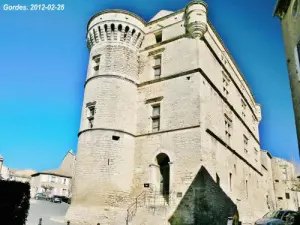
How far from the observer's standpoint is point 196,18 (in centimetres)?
1867

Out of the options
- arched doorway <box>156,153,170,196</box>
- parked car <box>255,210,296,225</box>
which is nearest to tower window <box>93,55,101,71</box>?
arched doorway <box>156,153,170,196</box>

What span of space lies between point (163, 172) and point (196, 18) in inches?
407

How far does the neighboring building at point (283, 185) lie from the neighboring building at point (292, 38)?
3295cm

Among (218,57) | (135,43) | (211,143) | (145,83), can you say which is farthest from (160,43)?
(211,143)

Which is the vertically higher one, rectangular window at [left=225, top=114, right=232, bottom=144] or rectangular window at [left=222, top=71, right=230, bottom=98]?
rectangular window at [left=222, top=71, right=230, bottom=98]

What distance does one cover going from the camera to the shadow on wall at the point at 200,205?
1494 cm

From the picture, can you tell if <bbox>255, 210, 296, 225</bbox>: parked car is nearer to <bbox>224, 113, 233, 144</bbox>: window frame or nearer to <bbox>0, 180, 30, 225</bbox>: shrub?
<bbox>224, 113, 233, 144</bbox>: window frame

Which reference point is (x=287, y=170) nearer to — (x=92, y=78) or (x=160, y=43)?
(x=160, y=43)

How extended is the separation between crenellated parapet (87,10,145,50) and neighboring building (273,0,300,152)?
10407mm

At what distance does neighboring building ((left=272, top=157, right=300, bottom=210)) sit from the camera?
40.6m

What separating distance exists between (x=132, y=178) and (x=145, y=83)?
6.72 meters

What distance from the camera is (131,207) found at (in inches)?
669

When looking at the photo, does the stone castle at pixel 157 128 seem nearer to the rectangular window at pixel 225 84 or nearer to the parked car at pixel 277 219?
the rectangular window at pixel 225 84

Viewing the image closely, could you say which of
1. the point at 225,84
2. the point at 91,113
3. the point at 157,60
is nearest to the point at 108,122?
the point at 91,113
